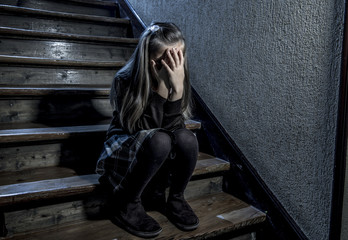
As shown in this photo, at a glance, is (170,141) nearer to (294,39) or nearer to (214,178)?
(214,178)

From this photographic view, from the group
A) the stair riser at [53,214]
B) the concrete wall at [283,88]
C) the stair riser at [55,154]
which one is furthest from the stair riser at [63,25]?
the stair riser at [53,214]

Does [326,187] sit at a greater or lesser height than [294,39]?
lesser

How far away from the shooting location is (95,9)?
2.30m

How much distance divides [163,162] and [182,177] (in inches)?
4.4

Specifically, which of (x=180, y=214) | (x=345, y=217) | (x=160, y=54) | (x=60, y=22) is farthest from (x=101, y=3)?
(x=345, y=217)

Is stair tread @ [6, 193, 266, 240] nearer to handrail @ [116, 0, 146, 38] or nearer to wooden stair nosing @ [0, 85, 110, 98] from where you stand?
wooden stair nosing @ [0, 85, 110, 98]

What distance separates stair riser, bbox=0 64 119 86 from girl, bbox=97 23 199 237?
24.3 inches

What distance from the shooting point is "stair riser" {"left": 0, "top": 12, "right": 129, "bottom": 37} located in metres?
1.77

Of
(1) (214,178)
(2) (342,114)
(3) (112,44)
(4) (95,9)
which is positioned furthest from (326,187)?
(4) (95,9)

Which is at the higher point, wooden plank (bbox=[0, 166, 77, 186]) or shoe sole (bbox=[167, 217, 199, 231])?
wooden plank (bbox=[0, 166, 77, 186])

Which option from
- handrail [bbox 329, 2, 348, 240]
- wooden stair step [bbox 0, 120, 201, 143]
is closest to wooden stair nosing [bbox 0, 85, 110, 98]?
wooden stair step [bbox 0, 120, 201, 143]

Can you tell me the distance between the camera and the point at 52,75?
1.48 m

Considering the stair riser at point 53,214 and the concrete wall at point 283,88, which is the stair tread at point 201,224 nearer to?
the stair riser at point 53,214

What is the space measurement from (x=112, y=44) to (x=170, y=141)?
1158 mm
